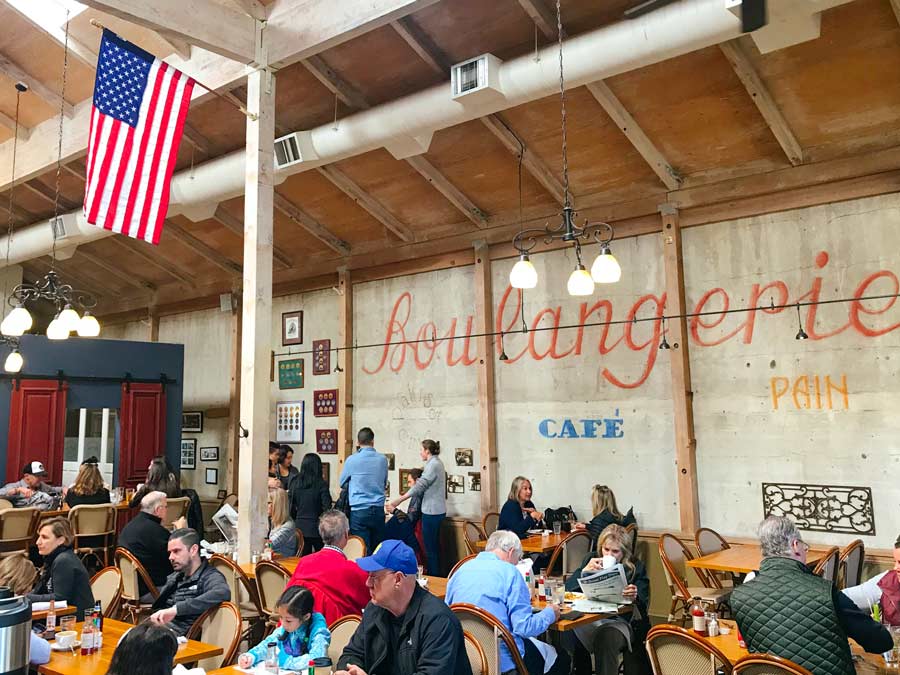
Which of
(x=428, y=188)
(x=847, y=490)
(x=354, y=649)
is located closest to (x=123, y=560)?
(x=354, y=649)

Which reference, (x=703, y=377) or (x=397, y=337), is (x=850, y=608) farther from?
(x=397, y=337)

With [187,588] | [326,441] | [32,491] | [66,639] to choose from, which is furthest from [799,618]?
[32,491]

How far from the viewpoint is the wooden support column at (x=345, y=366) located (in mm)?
10273

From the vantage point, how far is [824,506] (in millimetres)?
6633

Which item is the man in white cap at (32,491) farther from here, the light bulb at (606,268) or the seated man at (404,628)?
the light bulb at (606,268)

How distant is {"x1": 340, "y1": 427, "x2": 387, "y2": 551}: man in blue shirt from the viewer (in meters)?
8.08

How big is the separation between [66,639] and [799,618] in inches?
150

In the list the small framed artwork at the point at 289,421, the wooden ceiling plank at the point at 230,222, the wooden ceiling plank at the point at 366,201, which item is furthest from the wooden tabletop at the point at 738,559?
the wooden ceiling plank at the point at 230,222

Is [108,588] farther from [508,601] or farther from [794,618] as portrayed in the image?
[794,618]

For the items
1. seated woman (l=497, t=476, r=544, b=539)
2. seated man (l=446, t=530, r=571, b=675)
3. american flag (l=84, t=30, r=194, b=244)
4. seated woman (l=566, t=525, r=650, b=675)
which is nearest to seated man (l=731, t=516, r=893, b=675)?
seated man (l=446, t=530, r=571, b=675)

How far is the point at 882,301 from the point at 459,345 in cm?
476

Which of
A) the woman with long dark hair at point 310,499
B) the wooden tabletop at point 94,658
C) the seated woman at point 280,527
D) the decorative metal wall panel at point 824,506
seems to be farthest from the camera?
the woman with long dark hair at point 310,499

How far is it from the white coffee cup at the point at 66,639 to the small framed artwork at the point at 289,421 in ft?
22.7

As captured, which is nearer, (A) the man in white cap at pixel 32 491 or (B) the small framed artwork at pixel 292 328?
(A) the man in white cap at pixel 32 491
